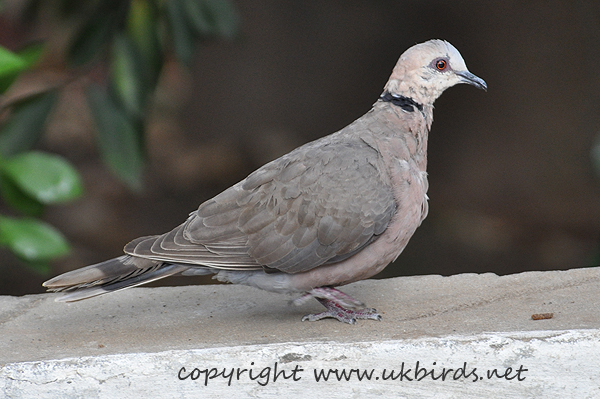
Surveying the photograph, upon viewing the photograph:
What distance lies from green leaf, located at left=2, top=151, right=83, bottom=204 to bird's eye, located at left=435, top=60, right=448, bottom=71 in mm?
1663

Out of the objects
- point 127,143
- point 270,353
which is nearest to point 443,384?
point 270,353

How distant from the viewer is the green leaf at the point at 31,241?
11.3ft

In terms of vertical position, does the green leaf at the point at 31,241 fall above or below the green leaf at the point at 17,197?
below

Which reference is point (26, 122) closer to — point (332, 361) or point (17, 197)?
point (17, 197)

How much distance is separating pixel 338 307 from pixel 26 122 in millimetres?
1829

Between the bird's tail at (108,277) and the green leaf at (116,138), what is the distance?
84 cm

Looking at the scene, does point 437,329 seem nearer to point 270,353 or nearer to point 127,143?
point 270,353

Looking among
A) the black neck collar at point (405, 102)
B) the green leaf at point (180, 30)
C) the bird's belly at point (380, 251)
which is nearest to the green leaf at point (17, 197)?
the green leaf at point (180, 30)

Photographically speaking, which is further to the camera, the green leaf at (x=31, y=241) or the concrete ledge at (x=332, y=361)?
the green leaf at (x=31, y=241)

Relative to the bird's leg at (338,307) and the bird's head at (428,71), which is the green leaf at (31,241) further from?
the bird's head at (428,71)

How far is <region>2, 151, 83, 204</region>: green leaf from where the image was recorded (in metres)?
3.39

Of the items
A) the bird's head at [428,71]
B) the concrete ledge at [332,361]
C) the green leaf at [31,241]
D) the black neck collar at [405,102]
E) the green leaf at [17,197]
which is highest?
the bird's head at [428,71]

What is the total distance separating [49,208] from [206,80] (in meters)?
2.07

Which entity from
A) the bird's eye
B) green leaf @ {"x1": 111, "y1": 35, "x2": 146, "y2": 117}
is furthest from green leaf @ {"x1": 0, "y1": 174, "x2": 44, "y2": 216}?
the bird's eye
